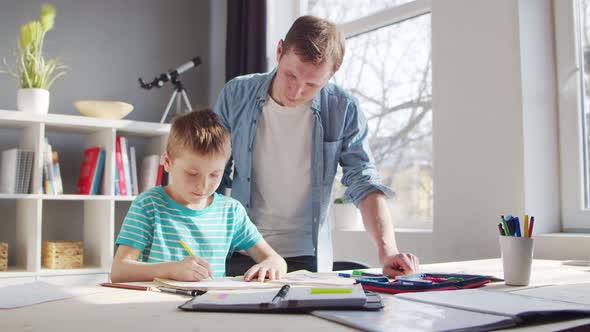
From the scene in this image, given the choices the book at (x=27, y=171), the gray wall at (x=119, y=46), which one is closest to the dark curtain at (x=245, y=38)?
the gray wall at (x=119, y=46)

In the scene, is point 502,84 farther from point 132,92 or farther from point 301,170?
point 132,92

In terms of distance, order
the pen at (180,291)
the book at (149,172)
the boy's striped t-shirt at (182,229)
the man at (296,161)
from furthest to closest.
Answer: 1. the book at (149,172)
2. the man at (296,161)
3. the boy's striped t-shirt at (182,229)
4. the pen at (180,291)

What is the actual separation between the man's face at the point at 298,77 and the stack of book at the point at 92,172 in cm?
163

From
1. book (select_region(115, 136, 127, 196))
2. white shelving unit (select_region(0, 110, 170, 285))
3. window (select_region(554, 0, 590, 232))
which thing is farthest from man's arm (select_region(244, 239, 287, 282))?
book (select_region(115, 136, 127, 196))

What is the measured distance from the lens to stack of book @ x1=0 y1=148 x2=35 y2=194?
9.30 feet

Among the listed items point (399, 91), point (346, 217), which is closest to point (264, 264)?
point (346, 217)

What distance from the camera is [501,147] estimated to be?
86.1 inches

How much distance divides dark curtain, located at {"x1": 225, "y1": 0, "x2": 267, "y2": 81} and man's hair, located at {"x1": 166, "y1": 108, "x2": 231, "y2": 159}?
1928 mm

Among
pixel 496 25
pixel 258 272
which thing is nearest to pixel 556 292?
pixel 258 272

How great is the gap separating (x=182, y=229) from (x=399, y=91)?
1.79 metres

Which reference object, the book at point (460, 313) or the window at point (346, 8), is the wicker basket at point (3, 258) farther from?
the book at point (460, 313)

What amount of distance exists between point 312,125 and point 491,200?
0.77 m

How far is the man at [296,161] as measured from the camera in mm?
1808

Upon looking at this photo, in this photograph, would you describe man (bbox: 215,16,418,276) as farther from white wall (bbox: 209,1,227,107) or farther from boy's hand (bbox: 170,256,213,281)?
white wall (bbox: 209,1,227,107)
